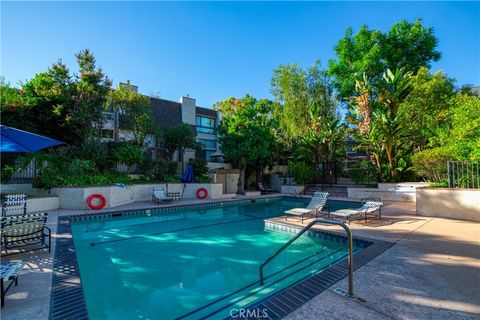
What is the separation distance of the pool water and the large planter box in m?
5.04

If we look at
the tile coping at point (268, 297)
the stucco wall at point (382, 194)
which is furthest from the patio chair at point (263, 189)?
the tile coping at point (268, 297)

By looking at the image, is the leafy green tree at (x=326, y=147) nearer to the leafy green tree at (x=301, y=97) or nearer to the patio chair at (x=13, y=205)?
the leafy green tree at (x=301, y=97)

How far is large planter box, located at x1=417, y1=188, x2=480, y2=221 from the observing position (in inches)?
307

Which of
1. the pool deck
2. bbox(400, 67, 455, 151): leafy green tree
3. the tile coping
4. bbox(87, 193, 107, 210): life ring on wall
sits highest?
bbox(400, 67, 455, 151): leafy green tree

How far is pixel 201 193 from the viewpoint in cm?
1537

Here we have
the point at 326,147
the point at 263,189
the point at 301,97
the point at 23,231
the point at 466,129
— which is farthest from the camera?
the point at 301,97

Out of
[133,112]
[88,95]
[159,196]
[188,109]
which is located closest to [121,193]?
[159,196]

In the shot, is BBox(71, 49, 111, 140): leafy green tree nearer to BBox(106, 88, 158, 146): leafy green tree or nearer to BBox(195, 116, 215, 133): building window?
BBox(106, 88, 158, 146): leafy green tree

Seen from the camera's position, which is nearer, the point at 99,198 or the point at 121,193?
the point at 99,198

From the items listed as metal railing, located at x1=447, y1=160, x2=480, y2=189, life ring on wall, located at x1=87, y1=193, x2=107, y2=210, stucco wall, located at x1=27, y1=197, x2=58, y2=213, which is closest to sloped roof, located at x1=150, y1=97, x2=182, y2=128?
life ring on wall, located at x1=87, y1=193, x2=107, y2=210

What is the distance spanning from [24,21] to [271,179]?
18.2m

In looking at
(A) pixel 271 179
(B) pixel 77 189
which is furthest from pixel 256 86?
(B) pixel 77 189

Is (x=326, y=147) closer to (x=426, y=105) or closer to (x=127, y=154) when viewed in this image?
(x=426, y=105)

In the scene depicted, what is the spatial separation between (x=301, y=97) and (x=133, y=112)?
15.2 meters
